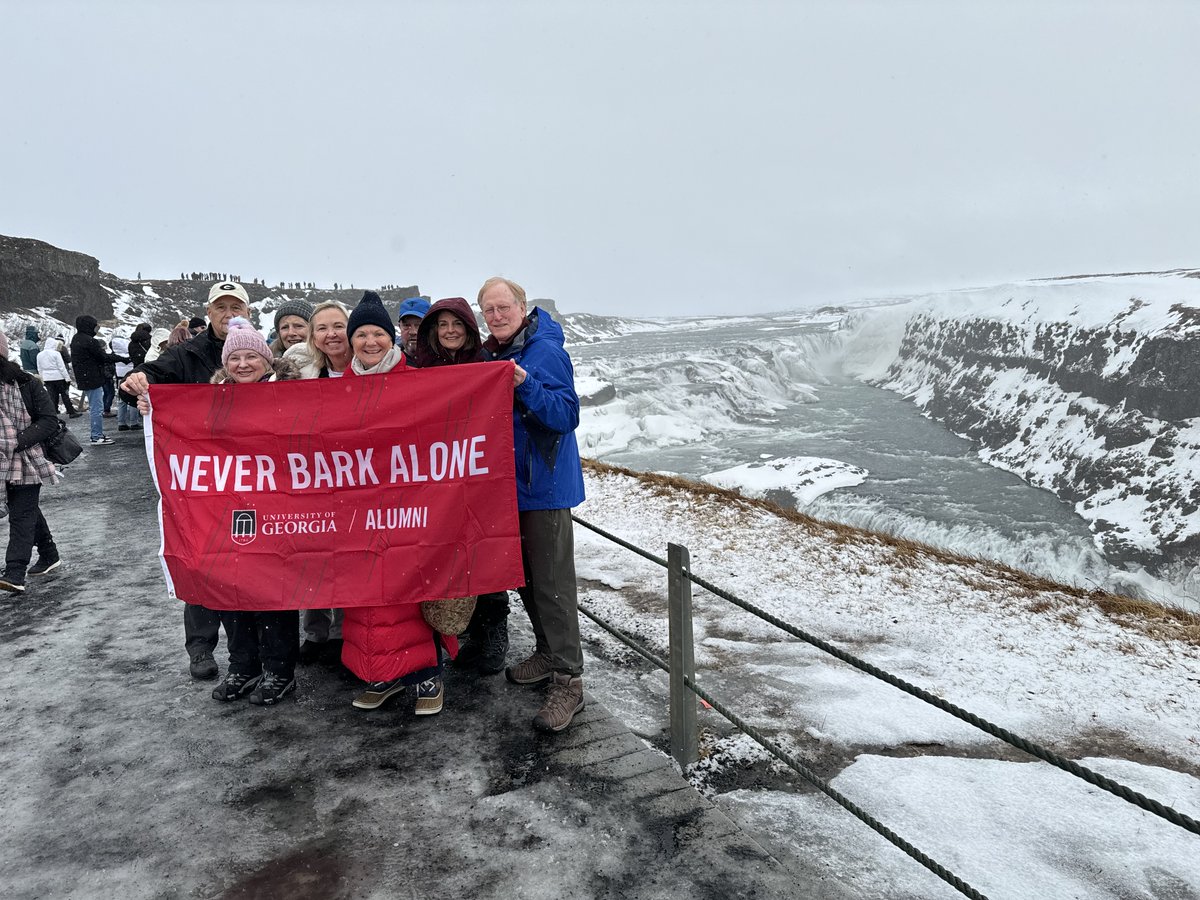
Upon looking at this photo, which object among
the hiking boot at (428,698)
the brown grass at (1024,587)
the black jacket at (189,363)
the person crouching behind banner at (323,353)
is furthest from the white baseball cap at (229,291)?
the brown grass at (1024,587)

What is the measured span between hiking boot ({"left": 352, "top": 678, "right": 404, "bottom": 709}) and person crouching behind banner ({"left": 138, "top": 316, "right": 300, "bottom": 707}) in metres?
0.55

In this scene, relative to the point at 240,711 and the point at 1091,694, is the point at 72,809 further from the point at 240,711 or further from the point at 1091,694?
the point at 1091,694

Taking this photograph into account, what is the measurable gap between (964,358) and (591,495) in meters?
135

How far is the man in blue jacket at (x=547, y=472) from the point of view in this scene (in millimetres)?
3672

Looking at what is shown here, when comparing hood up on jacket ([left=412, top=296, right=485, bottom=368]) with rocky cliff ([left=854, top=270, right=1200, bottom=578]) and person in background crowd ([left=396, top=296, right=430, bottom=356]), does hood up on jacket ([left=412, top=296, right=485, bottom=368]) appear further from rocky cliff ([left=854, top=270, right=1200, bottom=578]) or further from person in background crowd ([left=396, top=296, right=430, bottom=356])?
rocky cliff ([left=854, top=270, right=1200, bottom=578])

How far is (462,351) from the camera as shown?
3973 millimetres

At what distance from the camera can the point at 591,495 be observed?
12.7 meters

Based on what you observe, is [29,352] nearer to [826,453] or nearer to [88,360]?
[88,360]

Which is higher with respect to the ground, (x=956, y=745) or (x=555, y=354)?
(x=555, y=354)

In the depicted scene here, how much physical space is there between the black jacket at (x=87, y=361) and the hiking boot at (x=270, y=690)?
11.4 meters

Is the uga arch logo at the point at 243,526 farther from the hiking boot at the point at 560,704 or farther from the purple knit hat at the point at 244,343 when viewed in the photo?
the hiking boot at the point at 560,704

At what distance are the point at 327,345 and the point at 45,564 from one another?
481 centimetres

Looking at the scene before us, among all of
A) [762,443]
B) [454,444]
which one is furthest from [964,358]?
[454,444]

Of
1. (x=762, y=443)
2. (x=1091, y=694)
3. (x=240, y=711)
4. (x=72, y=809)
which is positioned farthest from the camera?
(x=762, y=443)
